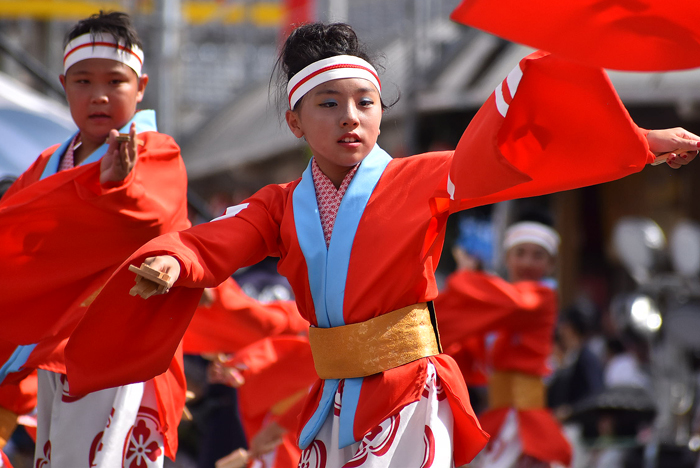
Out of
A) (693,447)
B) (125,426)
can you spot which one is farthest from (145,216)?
(693,447)

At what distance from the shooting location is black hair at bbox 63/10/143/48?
3.06 meters

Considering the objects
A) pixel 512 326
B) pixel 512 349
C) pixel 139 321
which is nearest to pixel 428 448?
pixel 139 321

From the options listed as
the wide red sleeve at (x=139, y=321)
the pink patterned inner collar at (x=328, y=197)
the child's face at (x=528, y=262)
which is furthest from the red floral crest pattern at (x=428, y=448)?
the child's face at (x=528, y=262)

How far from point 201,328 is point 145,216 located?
121 cm

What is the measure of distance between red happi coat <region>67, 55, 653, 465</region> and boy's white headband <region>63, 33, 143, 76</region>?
786 mm

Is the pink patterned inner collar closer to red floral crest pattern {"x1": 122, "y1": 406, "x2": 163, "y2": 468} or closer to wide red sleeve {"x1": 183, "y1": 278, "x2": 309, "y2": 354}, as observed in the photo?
red floral crest pattern {"x1": 122, "y1": 406, "x2": 163, "y2": 468}

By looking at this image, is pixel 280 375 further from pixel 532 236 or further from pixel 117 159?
pixel 532 236

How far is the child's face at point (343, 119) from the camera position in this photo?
2455mm

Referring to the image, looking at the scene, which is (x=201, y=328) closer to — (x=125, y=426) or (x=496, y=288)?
(x=125, y=426)

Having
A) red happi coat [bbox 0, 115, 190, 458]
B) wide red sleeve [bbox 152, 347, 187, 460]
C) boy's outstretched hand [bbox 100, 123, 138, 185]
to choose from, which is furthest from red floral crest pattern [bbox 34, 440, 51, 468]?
boy's outstretched hand [bbox 100, 123, 138, 185]

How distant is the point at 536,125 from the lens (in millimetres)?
2256

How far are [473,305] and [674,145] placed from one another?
218 centimetres

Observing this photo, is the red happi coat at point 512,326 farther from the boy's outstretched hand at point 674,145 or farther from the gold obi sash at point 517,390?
the boy's outstretched hand at point 674,145

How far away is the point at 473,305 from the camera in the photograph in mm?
4340
